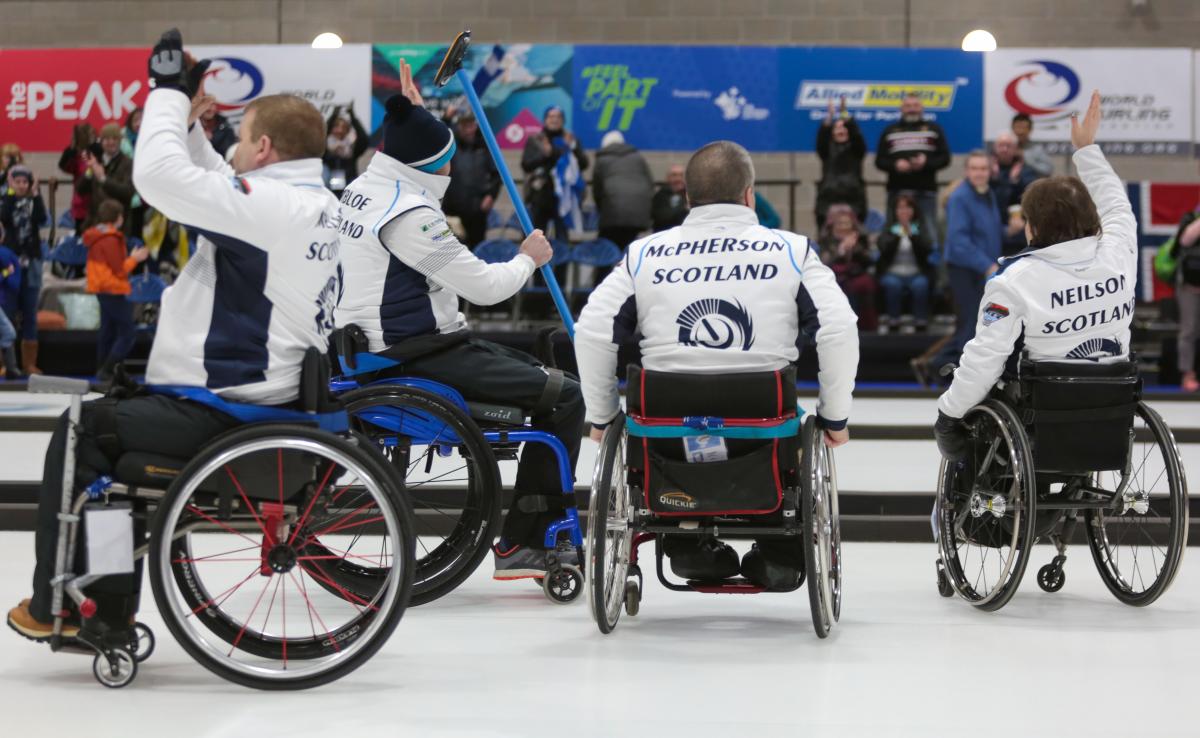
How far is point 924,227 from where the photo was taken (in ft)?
35.2

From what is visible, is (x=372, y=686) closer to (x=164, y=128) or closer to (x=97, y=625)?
(x=97, y=625)

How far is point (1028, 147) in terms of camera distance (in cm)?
1100

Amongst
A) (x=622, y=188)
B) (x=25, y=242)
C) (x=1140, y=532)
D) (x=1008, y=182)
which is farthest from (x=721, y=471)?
(x=25, y=242)

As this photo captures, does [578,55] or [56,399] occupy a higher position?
[578,55]

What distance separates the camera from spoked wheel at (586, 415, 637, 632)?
3275 millimetres

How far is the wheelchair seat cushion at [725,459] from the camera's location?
3346 mm

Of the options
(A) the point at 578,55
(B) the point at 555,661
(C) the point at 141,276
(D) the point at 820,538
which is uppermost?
(A) the point at 578,55

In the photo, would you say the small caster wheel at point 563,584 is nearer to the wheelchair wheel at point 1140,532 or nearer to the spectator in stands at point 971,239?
the wheelchair wheel at point 1140,532

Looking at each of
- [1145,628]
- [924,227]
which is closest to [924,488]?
[1145,628]

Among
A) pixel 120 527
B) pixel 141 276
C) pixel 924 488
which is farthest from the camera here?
pixel 141 276

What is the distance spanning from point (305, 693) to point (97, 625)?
0.44 meters

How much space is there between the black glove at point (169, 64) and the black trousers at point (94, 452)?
656 mm

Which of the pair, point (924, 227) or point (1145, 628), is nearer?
point (1145, 628)

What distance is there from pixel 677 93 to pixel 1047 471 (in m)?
7.96
